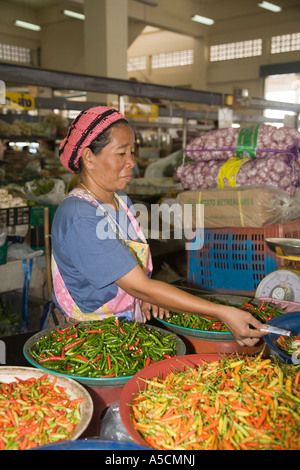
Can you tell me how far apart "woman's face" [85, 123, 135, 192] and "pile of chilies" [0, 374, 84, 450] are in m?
0.97

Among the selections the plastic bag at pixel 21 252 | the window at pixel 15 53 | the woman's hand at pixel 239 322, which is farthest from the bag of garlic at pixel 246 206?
the window at pixel 15 53

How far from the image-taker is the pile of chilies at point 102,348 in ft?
5.23

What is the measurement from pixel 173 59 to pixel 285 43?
484cm

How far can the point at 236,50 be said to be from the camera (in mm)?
16969

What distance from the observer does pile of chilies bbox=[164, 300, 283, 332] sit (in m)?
2.04

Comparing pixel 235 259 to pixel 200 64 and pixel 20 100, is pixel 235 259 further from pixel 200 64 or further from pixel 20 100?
pixel 200 64

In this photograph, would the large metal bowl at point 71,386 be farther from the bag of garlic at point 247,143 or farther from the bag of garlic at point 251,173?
the bag of garlic at point 247,143

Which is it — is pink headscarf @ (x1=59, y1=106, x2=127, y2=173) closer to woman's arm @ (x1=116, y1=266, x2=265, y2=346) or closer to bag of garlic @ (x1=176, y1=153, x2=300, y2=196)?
woman's arm @ (x1=116, y1=266, x2=265, y2=346)

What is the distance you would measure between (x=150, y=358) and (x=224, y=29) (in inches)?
683

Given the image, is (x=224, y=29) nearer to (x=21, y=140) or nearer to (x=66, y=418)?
(x=21, y=140)

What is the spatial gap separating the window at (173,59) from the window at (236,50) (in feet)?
3.66

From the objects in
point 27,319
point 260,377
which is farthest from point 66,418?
point 27,319
